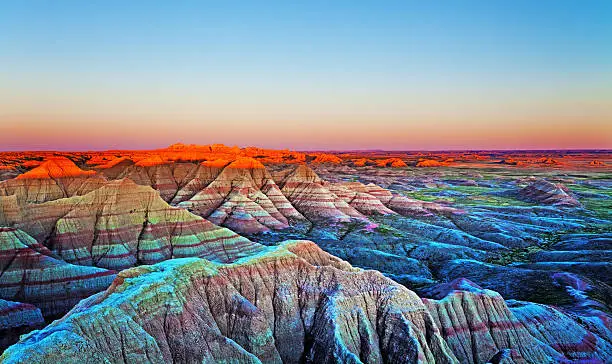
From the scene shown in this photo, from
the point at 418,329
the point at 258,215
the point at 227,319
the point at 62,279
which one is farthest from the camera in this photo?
the point at 258,215

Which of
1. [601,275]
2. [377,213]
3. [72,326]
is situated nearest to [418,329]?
[72,326]

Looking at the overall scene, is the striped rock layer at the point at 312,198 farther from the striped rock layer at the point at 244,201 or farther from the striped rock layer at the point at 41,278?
the striped rock layer at the point at 41,278

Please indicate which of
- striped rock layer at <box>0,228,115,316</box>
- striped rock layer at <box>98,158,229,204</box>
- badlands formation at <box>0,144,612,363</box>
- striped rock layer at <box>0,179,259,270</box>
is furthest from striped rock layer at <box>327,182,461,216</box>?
striped rock layer at <box>0,228,115,316</box>

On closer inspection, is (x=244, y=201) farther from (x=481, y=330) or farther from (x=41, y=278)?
(x=481, y=330)

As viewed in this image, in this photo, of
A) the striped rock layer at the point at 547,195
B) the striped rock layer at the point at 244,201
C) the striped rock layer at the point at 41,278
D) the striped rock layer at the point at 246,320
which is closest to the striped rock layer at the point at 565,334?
the striped rock layer at the point at 246,320

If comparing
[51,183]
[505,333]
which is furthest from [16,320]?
[51,183]

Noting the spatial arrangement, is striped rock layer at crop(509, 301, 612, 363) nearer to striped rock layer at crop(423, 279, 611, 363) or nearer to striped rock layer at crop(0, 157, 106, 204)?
striped rock layer at crop(423, 279, 611, 363)

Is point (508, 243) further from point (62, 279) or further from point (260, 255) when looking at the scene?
point (62, 279)
